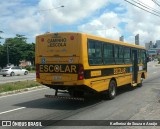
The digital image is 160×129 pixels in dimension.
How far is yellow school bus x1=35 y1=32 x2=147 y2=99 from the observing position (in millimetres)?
13273

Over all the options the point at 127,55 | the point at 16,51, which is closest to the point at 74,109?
the point at 127,55

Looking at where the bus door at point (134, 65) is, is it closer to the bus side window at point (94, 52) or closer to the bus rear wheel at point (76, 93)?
the bus side window at point (94, 52)

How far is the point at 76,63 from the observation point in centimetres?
1327

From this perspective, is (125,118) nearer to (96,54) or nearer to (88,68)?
(88,68)

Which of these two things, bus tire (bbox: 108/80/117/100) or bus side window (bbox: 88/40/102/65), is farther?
bus tire (bbox: 108/80/117/100)

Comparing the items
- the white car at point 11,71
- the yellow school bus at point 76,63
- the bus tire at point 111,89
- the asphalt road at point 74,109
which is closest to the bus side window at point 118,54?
the yellow school bus at point 76,63

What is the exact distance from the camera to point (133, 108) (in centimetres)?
1283

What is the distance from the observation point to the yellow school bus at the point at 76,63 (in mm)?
13273

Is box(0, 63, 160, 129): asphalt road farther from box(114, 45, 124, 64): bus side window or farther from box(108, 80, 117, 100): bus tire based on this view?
box(114, 45, 124, 64): bus side window

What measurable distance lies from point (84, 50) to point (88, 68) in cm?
72

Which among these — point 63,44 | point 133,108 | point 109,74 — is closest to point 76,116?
point 133,108

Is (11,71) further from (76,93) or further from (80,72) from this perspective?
(80,72)

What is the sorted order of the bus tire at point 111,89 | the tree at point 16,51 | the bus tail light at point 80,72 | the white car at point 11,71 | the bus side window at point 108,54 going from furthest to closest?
the tree at point 16,51 < the white car at point 11,71 < the bus tire at point 111,89 < the bus side window at point 108,54 < the bus tail light at point 80,72

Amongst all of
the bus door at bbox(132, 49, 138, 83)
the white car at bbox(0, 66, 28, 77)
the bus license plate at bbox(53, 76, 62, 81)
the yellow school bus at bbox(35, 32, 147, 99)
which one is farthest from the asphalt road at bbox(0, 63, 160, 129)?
the white car at bbox(0, 66, 28, 77)
